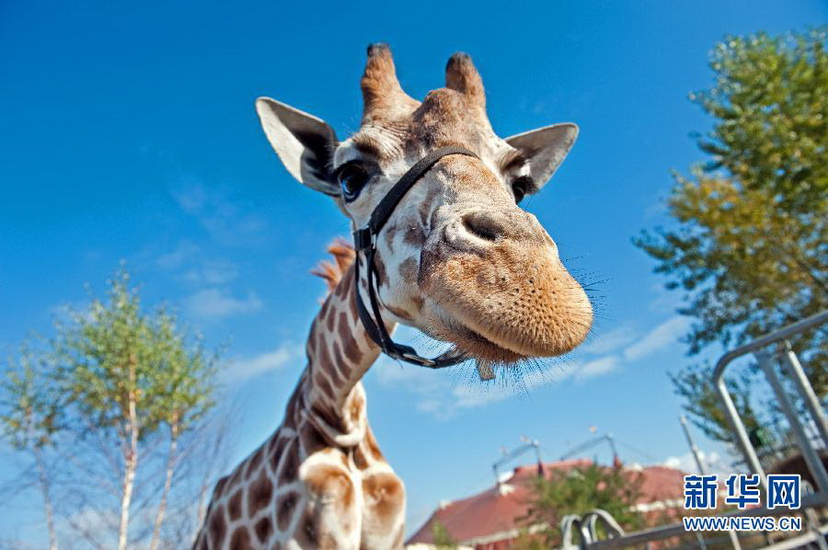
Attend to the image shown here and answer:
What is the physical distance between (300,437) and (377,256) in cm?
152

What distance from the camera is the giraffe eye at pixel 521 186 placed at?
2764mm

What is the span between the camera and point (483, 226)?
5.42ft

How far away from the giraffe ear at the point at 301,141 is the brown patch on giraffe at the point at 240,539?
226 cm

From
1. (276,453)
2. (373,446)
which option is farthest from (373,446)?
(276,453)

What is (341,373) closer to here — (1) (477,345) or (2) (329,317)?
(2) (329,317)

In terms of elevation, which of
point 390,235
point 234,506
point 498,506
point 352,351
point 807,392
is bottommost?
point 234,506

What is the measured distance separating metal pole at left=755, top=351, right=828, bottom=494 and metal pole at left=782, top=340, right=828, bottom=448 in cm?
10

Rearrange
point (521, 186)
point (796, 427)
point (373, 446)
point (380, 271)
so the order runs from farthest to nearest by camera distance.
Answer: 1. point (796, 427)
2. point (373, 446)
3. point (521, 186)
4. point (380, 271)

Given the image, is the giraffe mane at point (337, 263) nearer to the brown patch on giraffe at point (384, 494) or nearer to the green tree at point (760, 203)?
the brown patch on giraffe at point (384, 494)

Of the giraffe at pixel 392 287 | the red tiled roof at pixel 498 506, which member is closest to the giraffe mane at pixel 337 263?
the giraffe at pixel 392 287

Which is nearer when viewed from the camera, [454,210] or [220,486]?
[454,210]

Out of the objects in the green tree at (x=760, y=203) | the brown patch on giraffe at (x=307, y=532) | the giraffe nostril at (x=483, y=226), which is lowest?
the brown patch on giraffe at (x=307, y=532)

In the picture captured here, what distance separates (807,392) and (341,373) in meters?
3.31

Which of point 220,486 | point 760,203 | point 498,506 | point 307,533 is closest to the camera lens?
point 307,533
